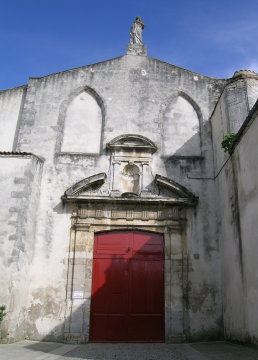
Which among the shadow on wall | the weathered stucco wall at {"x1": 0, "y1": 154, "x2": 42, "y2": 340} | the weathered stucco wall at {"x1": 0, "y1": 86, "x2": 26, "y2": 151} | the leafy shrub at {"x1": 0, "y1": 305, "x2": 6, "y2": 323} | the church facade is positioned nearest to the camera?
the leafy shrub at {"x1": 0, "y1": 305, "x2": 6, "y2": 323}

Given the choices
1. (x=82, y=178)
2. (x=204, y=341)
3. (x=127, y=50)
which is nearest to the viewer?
(x=204, y=341)

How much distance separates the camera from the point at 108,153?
9.30m

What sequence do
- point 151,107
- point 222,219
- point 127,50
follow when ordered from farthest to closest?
point 127,50 < point 151,107 < point 222,219

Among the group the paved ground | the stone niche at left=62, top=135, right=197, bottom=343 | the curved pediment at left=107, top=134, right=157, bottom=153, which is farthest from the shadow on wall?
the curved pediment at left=107, top=134, right=157, bottom=153

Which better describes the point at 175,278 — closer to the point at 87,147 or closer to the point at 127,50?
the point at 87,147

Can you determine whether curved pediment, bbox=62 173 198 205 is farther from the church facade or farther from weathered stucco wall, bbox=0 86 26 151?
weathered stucco wall, bbox=0 86 26 151

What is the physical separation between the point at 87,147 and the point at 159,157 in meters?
1.79

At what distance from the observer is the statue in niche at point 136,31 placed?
35.6 ft

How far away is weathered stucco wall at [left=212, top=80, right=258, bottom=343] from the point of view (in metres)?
6.58

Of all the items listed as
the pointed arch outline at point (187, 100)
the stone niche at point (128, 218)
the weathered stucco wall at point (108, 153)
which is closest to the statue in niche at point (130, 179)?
the stone niche at point (128, 218)

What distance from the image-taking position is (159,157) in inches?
367

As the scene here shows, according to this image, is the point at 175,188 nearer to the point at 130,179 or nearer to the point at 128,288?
the point at 130,179

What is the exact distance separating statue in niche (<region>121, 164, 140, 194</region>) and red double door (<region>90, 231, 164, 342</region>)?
1083mm

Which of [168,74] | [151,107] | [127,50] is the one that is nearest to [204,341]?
[151,107]
